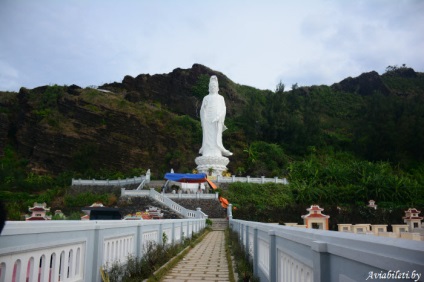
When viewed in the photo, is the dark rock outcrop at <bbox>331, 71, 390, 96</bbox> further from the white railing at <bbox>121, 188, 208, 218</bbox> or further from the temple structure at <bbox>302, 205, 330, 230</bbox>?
the temple structure at <bbox>302, 205, 330, 230</bbox>

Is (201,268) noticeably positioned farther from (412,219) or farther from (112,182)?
(112,182)

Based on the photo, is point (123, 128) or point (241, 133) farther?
point (241, 133)

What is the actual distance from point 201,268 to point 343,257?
19.6ft

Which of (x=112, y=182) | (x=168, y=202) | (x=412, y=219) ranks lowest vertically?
(x=412, y=219)

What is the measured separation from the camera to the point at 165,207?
21109 millimetres

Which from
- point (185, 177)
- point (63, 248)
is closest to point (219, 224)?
point (185, 177)

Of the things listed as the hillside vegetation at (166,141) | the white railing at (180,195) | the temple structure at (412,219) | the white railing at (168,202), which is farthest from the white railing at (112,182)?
the temple structure at (412,219)

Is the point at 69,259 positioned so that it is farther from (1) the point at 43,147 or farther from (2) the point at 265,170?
(1) the point at 43,147

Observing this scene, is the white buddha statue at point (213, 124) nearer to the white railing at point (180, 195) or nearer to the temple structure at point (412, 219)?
the white railing at point (180, 195)

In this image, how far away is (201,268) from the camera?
759 centimetres

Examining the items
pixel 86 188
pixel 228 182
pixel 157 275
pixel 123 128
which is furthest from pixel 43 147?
pixel 157 275

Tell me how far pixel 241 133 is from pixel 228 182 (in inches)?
725

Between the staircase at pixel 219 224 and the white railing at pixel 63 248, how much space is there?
1372cm

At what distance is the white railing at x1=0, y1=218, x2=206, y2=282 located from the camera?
2.50m
